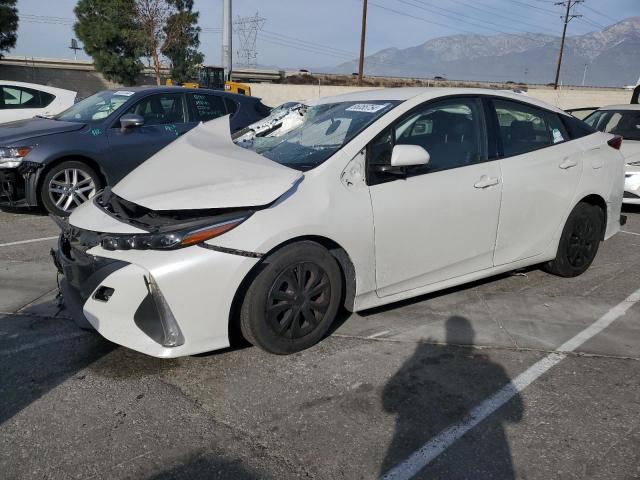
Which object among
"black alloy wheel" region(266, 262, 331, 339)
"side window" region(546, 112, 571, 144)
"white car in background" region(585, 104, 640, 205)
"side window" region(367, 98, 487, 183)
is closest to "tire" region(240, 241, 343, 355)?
"black alloy wheel" region(266, 262, 331, 339)

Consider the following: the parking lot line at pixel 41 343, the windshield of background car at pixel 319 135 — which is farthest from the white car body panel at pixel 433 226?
the parking lot line at pixel 41 343

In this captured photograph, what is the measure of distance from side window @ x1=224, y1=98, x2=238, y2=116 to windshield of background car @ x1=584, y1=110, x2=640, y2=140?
556cm

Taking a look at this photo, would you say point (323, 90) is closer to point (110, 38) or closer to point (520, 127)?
point (110, 38)

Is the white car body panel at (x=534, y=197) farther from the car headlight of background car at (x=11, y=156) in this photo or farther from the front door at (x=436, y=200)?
the car headlight of background car at (x=11, y=156)

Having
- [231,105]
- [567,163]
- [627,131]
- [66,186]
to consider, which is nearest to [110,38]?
[231,105]

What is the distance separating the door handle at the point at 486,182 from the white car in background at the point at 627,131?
431 cm

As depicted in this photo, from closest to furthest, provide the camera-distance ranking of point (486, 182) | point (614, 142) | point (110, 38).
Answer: point (486, 182), point (614, 142), point (110, 38)

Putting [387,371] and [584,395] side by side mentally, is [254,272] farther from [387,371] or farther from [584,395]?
[584,395]

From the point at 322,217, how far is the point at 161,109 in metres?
5.06

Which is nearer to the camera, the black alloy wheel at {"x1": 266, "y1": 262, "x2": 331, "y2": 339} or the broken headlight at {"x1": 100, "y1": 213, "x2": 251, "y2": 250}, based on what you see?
the broken headlight at {"x1": 100, "y1": 213, "x2": 251, "y2": 250}

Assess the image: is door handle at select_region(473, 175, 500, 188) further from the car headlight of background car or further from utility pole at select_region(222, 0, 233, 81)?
utility pole at select_region(222, 0, 233, 81)

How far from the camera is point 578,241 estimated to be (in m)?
4.66

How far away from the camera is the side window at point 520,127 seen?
4.11 m

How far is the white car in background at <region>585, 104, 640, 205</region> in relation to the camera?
7.34m
